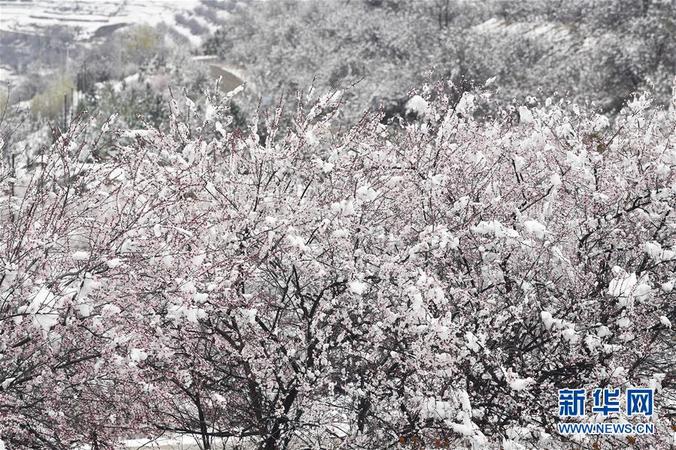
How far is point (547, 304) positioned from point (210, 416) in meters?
2.94

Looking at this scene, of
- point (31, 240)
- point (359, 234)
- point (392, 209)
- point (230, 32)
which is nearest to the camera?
point (31, 240)

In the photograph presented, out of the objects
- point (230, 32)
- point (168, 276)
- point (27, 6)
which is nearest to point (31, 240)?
point (168, 276)

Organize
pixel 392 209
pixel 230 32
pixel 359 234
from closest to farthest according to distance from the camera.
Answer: pixel 359 234, pixel 392 209, pixel 230 32

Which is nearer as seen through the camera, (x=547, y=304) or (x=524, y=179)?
(x=547, y=304)

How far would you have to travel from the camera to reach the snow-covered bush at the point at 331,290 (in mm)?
4234

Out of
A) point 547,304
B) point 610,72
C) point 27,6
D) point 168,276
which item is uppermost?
point 168,276

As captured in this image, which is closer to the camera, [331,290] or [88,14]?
[331,290]

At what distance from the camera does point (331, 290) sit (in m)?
5.06

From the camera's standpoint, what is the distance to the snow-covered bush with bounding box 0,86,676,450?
4.23 meters

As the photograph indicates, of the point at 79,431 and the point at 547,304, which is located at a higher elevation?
the point at 547,304

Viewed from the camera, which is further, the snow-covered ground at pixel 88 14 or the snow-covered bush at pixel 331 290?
the snow-covered ground at pixel 88 14

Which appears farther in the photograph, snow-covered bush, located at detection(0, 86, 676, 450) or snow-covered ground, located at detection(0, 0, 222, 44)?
snow-covered ground, located at detection(0, 0, 222, 44)

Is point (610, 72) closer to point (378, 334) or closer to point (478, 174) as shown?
point (478, 174)

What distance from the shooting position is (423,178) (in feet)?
17.6
